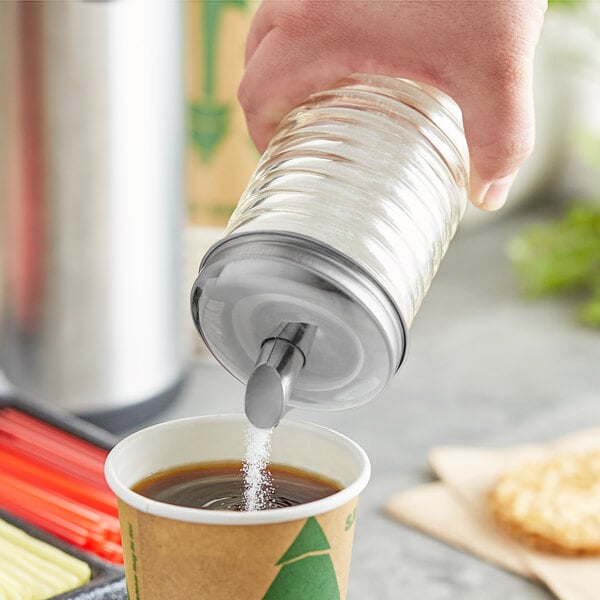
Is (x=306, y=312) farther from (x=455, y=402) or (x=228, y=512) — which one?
(x=455, y=402)

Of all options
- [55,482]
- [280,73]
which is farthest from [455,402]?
[280,73]

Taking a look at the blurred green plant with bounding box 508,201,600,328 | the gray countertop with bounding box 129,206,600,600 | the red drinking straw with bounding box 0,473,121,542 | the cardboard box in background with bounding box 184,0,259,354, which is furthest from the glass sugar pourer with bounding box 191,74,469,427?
the blurred green plant with bounding box 508,201,600,328

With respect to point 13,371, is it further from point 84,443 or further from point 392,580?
point 392,580

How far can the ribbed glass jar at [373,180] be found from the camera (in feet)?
1.55

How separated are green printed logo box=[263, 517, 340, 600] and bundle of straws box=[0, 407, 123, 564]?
0.67 feet

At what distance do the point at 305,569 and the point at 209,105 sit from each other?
83 centimetres

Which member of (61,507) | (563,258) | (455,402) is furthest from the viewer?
(563,258)

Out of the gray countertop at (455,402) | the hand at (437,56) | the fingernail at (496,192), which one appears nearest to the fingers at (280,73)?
the hand at (437,56)

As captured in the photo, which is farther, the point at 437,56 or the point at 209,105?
the point at 209,105

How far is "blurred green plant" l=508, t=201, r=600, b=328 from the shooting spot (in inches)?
62.2

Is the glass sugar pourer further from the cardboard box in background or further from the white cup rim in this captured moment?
the cardboard box in background

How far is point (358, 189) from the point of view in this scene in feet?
1.63

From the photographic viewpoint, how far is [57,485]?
2.41ft

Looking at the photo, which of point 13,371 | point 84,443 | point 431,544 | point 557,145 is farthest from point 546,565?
point 557,145
